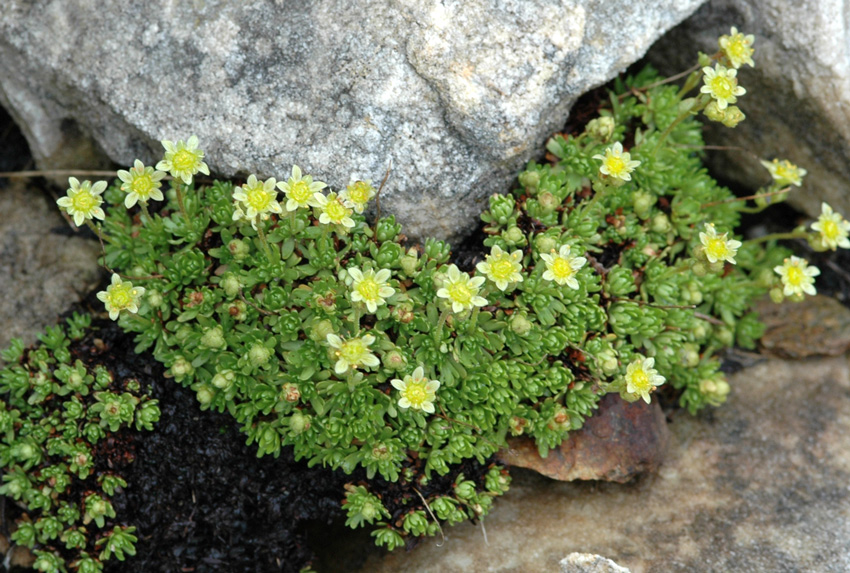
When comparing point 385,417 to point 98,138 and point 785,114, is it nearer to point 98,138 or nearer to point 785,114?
point 98,138

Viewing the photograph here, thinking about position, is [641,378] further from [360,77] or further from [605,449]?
[360,77]

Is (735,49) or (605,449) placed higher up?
(735,49)

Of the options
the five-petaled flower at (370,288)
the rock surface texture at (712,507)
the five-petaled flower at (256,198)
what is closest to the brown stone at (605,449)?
the rock surface texture at (712,507)

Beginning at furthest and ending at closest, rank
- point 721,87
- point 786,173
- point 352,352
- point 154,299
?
Answer: point 786,173, point 721,87, point 154,299, point 352,352

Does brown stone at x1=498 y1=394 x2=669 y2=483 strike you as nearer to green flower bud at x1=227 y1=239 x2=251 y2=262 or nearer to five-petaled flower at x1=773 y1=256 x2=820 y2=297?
five-petaled flower at x1=773 y1=256 x2=820 y2=297

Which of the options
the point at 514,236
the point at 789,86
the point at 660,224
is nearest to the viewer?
the point at 514,236

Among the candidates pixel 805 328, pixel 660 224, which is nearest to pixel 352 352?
pixel 660 224

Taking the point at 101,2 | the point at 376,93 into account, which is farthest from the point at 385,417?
the point at 101,2
